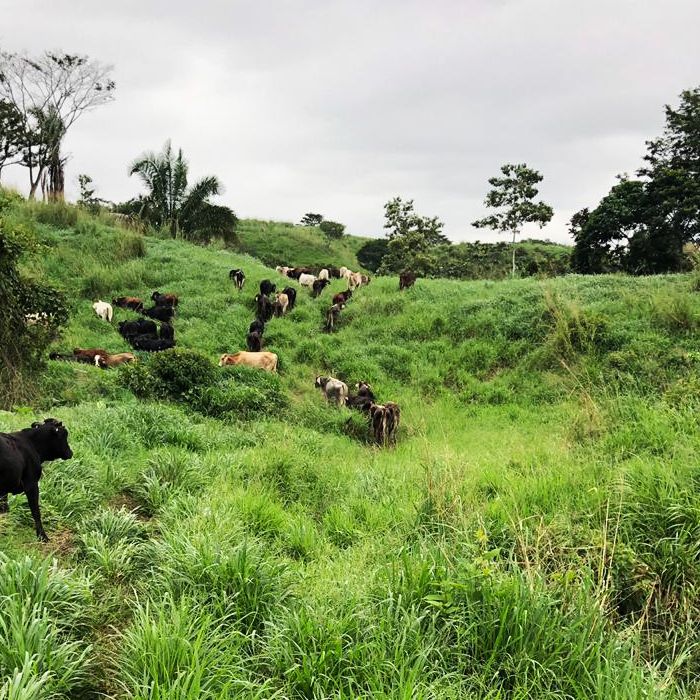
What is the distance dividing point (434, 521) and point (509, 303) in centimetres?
1190

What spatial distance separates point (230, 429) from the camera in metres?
7.85

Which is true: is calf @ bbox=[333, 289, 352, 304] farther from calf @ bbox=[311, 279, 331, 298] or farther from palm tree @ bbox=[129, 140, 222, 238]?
palm tree @ bbox=[129, 140, 222, 238]

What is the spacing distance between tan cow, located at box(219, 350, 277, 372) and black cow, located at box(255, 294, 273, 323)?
3.37m

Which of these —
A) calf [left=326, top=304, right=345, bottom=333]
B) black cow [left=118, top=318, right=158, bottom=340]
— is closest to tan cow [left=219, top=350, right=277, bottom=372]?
black cow [left=118, top=318, right=158, bottom=340]

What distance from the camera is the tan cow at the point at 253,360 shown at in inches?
437

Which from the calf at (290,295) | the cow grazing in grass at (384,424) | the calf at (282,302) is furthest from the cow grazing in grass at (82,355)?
the calf at (290,295)

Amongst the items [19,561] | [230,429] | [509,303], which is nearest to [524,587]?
[19,561]

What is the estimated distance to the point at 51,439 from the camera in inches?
157

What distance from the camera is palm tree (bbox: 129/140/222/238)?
23562mm

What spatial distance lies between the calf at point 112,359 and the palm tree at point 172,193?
14382mm

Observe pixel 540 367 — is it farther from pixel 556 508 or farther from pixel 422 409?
pixel 556 508

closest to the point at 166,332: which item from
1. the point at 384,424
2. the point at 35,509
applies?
the point at 384,424

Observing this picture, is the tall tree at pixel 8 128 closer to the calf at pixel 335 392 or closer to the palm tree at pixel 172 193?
the palm tree at pixel 172 193

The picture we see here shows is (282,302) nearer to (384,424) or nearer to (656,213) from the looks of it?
(384,424)
